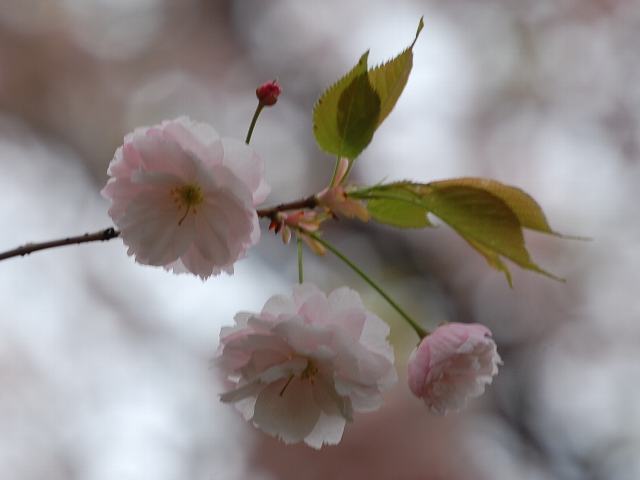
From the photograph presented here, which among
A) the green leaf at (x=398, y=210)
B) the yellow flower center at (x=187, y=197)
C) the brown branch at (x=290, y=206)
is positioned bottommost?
the green leaf at (x=398, y=210)

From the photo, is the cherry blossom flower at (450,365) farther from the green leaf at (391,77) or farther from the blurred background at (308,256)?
the blurred background at (308,256)

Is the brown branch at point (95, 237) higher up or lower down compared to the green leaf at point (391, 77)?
lower down

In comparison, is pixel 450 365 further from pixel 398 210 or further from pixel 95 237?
pixel 95 237

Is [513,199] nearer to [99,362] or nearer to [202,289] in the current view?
[202,289]

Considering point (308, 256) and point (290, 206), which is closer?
point (290, 206)

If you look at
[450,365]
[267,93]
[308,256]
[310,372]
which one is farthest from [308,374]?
[308,256]

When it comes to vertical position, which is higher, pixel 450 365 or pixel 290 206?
pixel 290 206

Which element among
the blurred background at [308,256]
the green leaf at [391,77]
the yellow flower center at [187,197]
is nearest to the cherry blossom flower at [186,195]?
the yellow flower center at [187,197]
